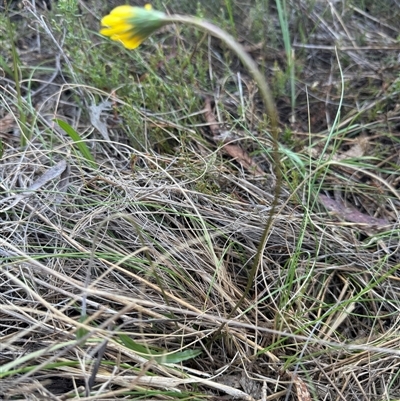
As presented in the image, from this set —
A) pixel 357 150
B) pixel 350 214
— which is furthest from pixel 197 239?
pixel 357 150

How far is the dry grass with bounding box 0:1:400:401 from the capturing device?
106cm

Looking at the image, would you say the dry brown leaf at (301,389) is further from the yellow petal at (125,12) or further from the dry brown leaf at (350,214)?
the yellow petal at (125,12)

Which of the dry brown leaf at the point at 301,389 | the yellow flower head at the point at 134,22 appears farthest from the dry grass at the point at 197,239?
the yellow flower head at the point at 134,22

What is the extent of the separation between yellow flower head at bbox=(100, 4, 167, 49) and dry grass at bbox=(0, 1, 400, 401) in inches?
14.8

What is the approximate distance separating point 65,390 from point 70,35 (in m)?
1.13

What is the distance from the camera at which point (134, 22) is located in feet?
3.08

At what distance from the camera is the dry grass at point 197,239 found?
3.47ft

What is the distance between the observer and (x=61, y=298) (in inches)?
46.2

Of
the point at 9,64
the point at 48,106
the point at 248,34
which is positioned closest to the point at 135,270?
Answer: the point at 48,106

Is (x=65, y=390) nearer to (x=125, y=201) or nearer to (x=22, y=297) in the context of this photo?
(x=22, y=297)

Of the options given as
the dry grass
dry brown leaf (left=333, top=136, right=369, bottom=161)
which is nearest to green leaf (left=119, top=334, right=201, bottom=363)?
the dry grass

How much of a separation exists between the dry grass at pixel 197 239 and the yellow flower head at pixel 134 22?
1.23 feet

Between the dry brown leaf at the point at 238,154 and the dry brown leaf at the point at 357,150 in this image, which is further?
the dry brown leaf at the point at 357,150

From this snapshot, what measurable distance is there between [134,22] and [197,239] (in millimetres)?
577
